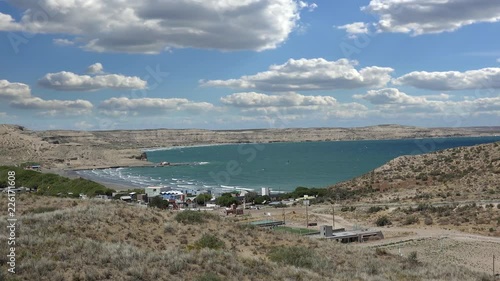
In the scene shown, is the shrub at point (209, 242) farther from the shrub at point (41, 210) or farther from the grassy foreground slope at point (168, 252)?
the shrub at point (41, 210)

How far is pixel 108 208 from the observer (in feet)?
83.5

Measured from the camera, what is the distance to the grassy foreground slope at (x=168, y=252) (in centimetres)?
1327

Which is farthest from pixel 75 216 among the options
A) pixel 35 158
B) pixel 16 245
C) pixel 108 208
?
pixel 35 158

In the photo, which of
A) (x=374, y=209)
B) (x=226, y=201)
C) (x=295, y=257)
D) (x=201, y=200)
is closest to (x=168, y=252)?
(x=295, y=257)

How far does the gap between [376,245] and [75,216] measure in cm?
1961

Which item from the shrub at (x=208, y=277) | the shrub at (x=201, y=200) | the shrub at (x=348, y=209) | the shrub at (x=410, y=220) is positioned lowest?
the shrub at (x=201, y=200)

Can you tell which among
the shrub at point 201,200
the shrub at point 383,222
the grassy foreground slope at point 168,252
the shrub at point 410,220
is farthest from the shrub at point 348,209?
the grassy foreground slope at point 168,252

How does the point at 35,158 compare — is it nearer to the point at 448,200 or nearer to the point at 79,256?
the point at 448,200

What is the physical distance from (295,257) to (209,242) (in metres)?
4.46

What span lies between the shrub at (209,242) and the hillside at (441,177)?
3384 cm

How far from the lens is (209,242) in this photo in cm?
2208

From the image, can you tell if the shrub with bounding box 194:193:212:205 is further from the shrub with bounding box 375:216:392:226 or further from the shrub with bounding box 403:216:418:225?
the shrub with bounding box 403:216:418:225

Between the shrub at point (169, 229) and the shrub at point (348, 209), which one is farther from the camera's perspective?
the shrub at point (348, 209)

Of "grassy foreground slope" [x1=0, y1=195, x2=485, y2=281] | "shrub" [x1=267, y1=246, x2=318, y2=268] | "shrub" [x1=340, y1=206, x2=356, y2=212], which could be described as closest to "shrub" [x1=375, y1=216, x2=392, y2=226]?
"shrub" [x1=340, y1=206, x2=356, y2=212]
